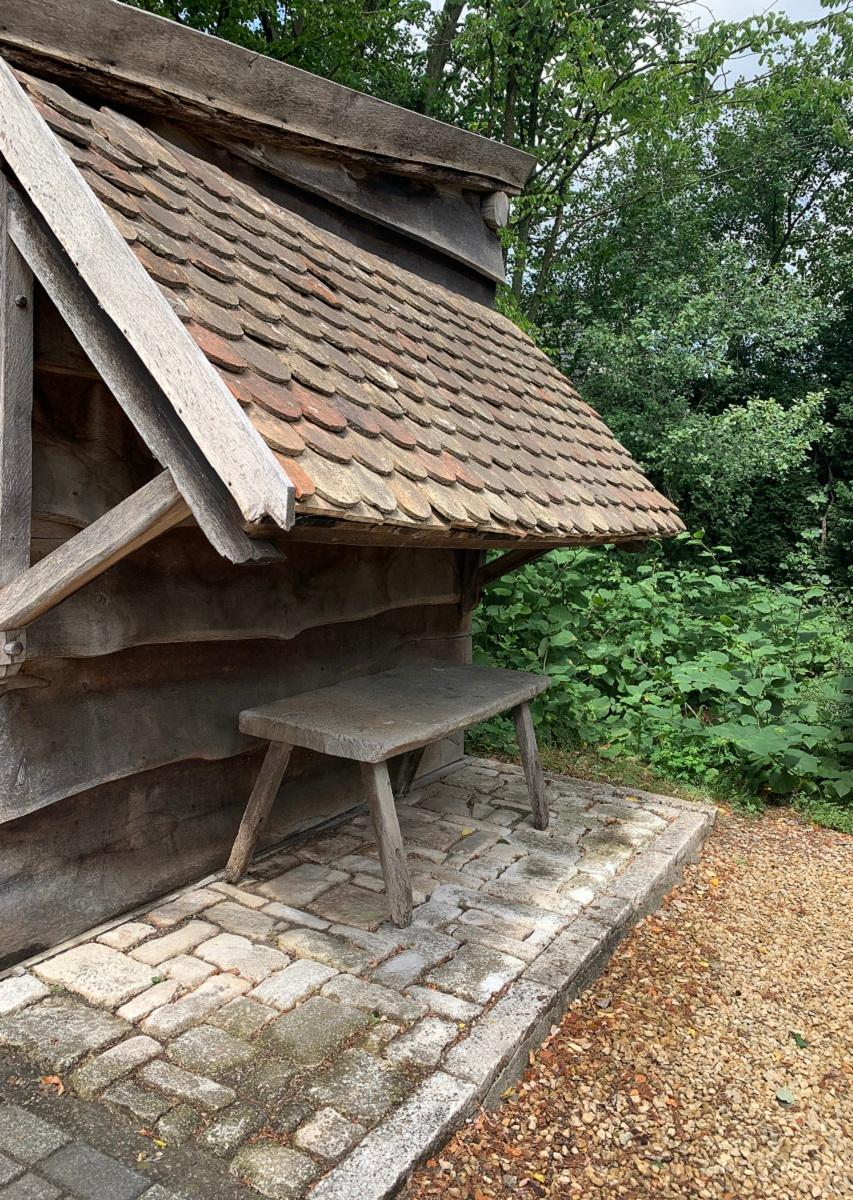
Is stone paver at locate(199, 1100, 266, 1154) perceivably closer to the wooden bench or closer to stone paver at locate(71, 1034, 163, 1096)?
stone paver at locate(71, 1034, 163, 1096)

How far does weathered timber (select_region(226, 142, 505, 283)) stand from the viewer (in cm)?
353

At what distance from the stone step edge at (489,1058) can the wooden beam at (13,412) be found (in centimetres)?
156

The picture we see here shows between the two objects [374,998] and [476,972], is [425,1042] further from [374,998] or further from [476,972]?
[476,972]

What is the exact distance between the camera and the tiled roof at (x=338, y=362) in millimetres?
2051

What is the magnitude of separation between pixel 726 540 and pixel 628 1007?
35.7 ft

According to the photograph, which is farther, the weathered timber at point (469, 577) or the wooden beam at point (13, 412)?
the weathered timber at point (469, 577)

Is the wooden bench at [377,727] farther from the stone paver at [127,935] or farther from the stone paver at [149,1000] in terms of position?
the stone paver at [149,1000]

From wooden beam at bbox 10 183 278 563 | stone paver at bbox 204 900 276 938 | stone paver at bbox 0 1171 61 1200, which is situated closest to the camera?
stone paver at bbox 0 1171 61 1200

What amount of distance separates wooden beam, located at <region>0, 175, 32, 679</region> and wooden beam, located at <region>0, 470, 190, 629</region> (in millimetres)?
85

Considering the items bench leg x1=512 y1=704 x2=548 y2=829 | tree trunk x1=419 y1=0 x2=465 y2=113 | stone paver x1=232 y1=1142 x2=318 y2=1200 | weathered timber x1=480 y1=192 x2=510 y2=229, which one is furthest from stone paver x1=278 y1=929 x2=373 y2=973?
tree trunk x1=419 y1=0 x2=465 y2=113

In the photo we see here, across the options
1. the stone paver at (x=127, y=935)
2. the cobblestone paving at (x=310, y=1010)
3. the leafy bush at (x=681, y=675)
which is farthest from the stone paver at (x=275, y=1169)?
the leafy bush at (x=681, y=675)

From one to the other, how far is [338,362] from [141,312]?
727 mm

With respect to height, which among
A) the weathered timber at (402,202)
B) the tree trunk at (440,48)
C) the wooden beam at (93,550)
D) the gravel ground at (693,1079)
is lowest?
the gravel ground at (693,1079)

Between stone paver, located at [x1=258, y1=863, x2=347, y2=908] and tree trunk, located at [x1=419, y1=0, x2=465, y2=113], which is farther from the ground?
tree trunk, located at [x1=419, y1=0, x2=465, y2=113]
